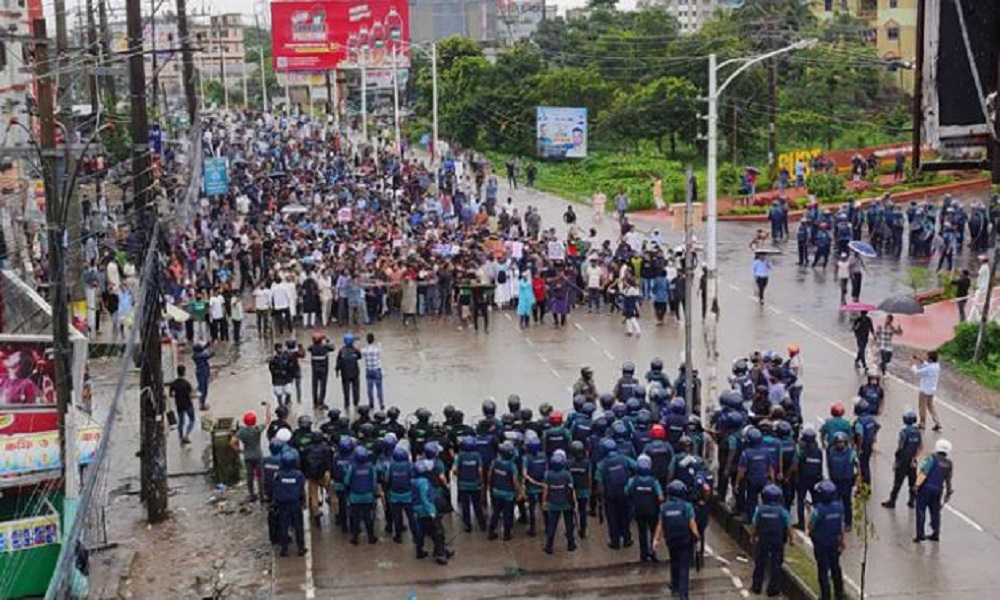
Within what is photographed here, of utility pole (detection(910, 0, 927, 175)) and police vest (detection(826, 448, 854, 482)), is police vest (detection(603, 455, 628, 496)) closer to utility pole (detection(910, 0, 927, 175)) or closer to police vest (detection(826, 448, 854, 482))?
police vest (detection(826, 448, 854, 482))

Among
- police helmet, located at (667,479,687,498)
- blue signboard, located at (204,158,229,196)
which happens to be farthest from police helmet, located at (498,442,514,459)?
blue signboard, located at (204,158,229,196)

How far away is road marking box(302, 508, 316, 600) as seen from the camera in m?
15.2

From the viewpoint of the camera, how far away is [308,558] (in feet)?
53.2

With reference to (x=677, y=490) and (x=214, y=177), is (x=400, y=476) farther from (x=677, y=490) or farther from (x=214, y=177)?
(x=214, y=177)

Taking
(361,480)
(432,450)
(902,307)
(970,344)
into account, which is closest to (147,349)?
(361,480)

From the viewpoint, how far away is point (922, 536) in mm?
15977

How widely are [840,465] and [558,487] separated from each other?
132 inches

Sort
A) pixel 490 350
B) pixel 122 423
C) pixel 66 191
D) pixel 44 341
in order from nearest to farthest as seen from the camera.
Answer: pixel 66 191 < pixel 44 341 < pixel 122 423 < pixel 490 350

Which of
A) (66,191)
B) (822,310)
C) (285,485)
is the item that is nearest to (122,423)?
(285,485)

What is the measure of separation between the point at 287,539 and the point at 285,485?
2.57 feet

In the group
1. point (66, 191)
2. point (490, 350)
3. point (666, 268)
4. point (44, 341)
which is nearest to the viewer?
point (66, 191)

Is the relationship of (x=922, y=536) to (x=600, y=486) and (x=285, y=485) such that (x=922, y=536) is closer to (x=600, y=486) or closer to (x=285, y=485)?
(x=600, y=486)

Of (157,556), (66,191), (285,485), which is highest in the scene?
(66,191)

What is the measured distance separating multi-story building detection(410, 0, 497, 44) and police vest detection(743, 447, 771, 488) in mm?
128616
